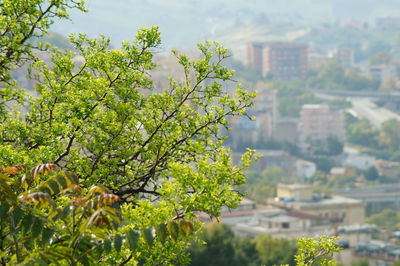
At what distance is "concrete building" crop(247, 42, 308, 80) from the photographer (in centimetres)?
15275

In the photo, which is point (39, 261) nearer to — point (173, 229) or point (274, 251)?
point (173, 229)

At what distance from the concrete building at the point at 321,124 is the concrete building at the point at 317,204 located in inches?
1688

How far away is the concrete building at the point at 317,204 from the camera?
68.8 m

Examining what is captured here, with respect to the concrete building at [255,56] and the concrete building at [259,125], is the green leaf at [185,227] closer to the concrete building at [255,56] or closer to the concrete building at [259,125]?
the concrete building at [259,125]

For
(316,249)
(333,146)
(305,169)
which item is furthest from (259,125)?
(316,249)

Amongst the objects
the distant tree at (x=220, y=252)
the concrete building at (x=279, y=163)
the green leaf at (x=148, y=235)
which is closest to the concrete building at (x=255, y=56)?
the concrete building at (x=279, y=163)

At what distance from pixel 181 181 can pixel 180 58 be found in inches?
71.7

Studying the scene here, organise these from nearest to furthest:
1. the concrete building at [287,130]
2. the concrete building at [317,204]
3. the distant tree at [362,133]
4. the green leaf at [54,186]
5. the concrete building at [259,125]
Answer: the green leaf at [54,186], the concrete building at [317,204], the concrete building at [259,125], the concrete building at [287,130], the distant tree at [362,133]

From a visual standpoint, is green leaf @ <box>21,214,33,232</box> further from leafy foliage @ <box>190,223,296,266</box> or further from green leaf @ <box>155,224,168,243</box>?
leafy foliage @ <box>190,223,296,266</box>

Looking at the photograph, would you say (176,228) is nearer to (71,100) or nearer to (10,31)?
(71,100)

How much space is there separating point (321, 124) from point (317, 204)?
49.3 m

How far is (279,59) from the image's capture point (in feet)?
508

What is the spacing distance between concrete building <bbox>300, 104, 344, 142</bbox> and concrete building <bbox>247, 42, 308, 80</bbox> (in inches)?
1206

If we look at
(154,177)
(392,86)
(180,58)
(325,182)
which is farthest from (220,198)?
(392,86)
